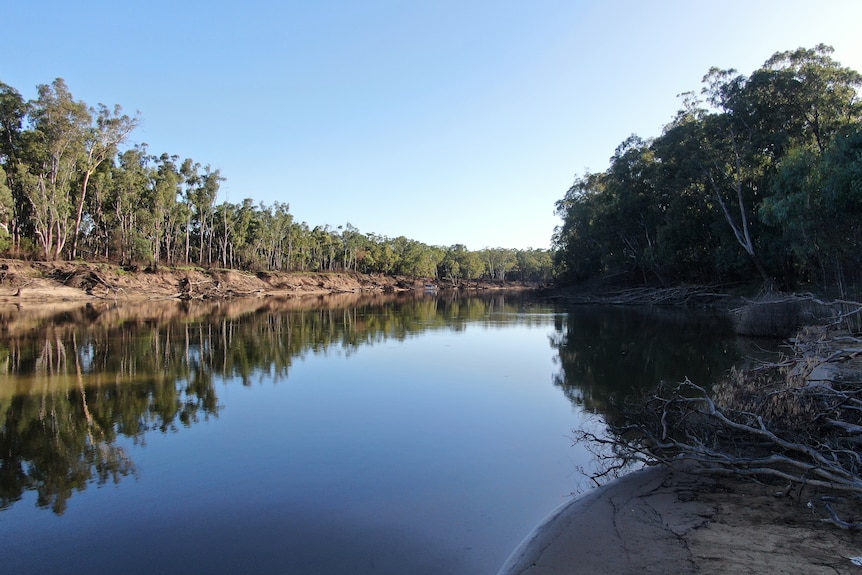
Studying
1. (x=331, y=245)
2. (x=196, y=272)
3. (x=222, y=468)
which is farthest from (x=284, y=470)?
(x=331, y=245)

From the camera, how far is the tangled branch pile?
5281mm

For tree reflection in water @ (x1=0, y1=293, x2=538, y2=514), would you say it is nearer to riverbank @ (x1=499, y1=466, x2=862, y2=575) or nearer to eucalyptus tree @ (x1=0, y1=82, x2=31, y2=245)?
riverbank @ (x1=499, y1=466, x2=862, y2=575)

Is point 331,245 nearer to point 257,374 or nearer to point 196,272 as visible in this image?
point 196,272

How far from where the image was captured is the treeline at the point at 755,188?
16.7 meters

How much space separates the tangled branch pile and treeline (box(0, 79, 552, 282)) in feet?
153

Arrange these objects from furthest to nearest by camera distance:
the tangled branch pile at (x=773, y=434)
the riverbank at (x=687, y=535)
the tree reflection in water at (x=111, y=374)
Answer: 1. the tree reflection in water at (x=111, y=374)
2. the tangled branch pile at (x=773, y=434)
3. the riverbank at (x=687, y=535)

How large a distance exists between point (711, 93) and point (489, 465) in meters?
33.2

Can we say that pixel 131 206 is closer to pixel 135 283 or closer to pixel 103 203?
pixel 103 203

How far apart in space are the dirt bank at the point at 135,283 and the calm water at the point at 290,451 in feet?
78.8

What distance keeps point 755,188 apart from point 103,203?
6109cm

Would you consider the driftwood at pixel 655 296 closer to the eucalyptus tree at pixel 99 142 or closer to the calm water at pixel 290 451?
the calm water at pixel 290 451

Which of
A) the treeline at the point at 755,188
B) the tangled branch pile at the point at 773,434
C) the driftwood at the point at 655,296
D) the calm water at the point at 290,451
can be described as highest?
the treeline at the point at 755,188

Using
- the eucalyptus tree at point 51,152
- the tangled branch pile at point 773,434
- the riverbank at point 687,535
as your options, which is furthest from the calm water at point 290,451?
the eucalyptus tree at point 51,152

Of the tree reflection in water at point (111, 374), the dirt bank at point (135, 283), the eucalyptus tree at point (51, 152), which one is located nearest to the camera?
the tree reflection in water at point (111, 374)
